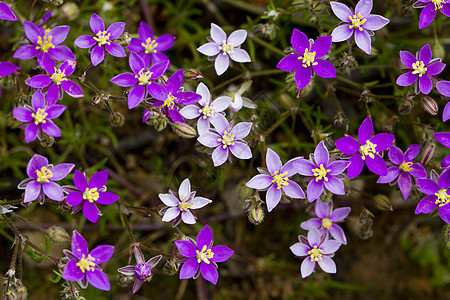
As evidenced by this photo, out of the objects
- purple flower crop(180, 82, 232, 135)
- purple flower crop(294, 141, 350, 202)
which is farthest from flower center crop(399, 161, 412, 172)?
purple flower crop(180, 82, 232, 135)

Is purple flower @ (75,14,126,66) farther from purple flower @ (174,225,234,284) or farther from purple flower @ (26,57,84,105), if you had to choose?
purple flower @ (174,225,234,284)

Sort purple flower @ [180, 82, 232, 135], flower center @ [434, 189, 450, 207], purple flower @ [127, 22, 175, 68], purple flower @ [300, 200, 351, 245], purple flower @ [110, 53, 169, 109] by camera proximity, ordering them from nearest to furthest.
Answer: purple flower @ [110, 53, 169, 109]
flower center @ [434, 189, 450, 207]
purple flower @ [180, 82, 232, 135]
purple flower @ [127, 22, 175, 68]
purple flower @ [300, 200, 351, 245]

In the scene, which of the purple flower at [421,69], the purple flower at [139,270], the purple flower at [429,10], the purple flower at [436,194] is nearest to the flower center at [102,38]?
the purple flower at [139,270]

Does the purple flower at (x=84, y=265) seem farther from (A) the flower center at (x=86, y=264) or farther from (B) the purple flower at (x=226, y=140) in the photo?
(B) the purple flower at (x=226, y=140)

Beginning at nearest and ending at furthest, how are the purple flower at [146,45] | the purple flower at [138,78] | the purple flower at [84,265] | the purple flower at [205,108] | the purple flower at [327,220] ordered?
the purple flower at [84,265], the purple flower at [138,78], the purple flower at [205,108], the purple flower at [146,45], the purple flower at [327,220]

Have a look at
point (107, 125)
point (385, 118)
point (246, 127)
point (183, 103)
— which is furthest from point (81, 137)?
point (385, 118)

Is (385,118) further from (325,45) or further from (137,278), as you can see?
(137,278)

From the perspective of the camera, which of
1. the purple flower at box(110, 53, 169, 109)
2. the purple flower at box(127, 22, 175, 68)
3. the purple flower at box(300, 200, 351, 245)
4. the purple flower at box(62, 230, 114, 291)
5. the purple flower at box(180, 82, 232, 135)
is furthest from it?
the purple flower at box(300, 200, 351, 245)
